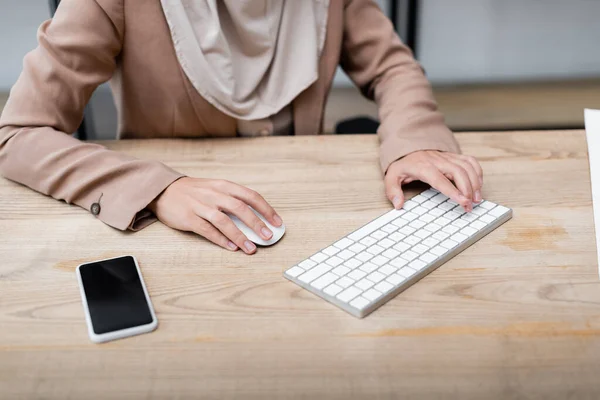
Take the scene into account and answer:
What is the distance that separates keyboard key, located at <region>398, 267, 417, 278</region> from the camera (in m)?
0.74

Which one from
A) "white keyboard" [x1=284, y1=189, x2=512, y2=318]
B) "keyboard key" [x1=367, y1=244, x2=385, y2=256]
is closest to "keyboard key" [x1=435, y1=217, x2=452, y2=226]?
"white keyboard" [x1=284, y1=189, x2=512, y2=318]

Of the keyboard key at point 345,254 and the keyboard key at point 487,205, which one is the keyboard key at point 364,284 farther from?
the keyboard key at point 487,205

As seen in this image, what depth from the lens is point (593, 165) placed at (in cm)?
101

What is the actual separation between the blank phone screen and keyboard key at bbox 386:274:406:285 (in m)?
0.25

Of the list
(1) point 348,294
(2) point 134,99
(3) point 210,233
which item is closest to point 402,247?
(1) point 348,294

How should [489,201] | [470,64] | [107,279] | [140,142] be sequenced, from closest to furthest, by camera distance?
[107,279], [489,201], [140,142], [470,64]

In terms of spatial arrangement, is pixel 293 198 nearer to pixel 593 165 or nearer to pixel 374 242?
pixel 374 242

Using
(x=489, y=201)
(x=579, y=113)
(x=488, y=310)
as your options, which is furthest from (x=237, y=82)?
(x=579, y=113)

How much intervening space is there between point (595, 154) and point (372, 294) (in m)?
0.52

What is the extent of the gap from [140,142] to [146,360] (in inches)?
22.8

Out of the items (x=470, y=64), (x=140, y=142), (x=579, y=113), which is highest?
(x=140, y=142)

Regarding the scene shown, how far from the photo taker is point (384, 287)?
718mm

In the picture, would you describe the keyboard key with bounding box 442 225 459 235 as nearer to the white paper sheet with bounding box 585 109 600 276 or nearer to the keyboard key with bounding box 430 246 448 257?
the keyboard key with bounding box 430 246 448 257

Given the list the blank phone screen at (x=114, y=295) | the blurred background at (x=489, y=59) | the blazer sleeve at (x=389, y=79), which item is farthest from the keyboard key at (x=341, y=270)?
the blurred background at (x=489, y=59)
